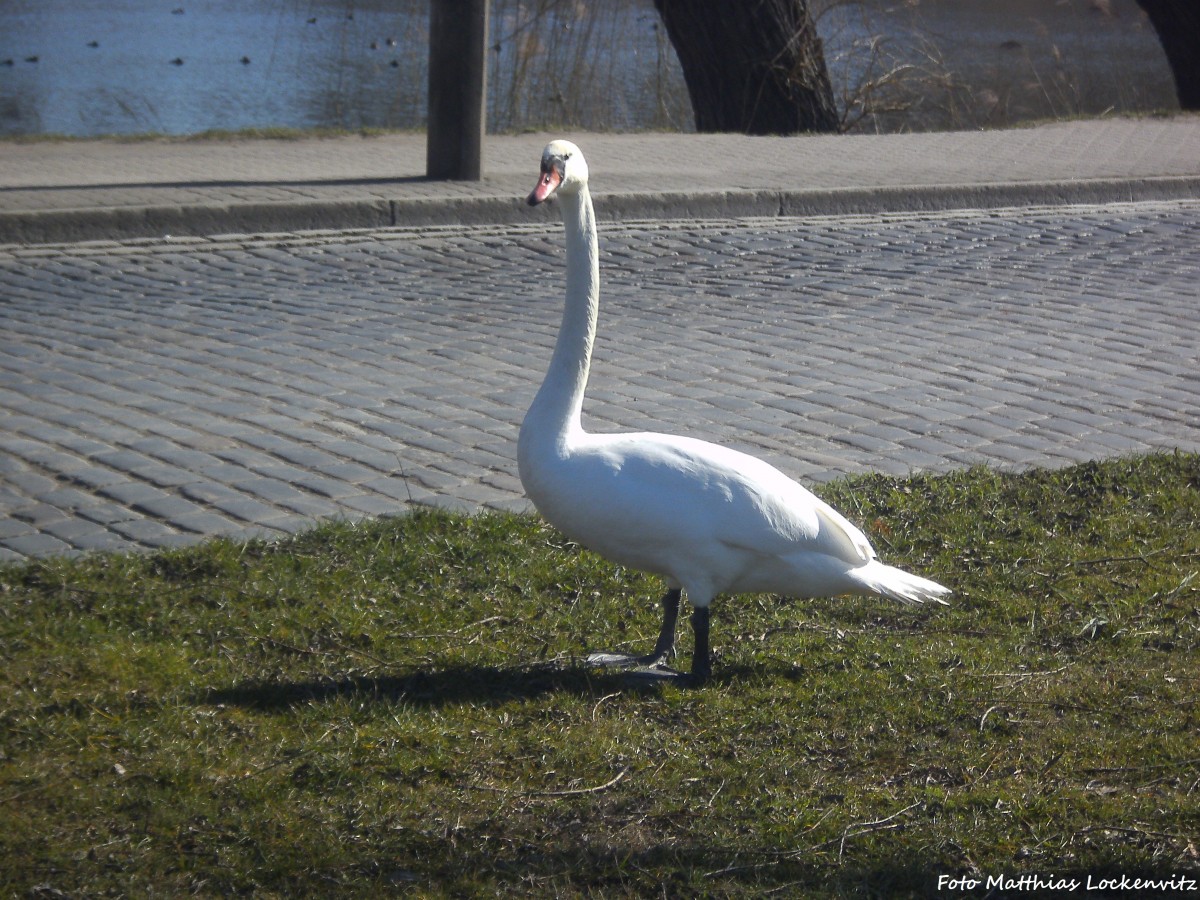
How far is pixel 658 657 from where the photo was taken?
12.7ft

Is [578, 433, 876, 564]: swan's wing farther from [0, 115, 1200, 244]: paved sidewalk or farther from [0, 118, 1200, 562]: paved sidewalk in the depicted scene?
[0, 115, 1200, 244]: paved sidewalk

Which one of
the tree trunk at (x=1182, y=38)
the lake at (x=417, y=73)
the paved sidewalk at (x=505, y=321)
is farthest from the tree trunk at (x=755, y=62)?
the tree trunk at (x=1182, y=38)

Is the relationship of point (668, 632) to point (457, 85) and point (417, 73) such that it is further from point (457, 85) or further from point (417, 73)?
point (417, 73)

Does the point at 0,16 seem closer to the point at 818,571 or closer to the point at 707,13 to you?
the point at 707,13

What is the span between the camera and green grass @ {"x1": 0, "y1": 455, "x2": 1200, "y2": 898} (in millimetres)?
2912

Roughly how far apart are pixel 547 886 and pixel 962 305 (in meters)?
6.21

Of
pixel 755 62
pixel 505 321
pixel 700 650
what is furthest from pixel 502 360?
pixel 755 62

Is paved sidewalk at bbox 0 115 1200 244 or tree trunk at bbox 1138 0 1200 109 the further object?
tree trunk at bbox 1138 0 1200 109

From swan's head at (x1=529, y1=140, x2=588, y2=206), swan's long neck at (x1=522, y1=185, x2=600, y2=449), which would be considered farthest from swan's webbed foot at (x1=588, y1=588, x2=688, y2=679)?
swan's head at (x1=529, y1=140, x2=588, y2=206)

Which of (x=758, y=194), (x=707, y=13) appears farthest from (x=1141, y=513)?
(x=707, y=13)

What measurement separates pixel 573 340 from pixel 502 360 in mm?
3056

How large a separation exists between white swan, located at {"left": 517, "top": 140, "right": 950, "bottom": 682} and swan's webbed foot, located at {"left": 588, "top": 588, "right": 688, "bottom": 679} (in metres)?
0.02

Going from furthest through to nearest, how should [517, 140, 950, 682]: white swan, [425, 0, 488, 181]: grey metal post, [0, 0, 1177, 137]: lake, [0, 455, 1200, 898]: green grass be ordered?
[0, 0, 1177, 137]: lake → [425, 0, 488, 181]: grey metal post → [517, 140, 950, 682]: white swan → [0, 455, 1200, 898]: green grass

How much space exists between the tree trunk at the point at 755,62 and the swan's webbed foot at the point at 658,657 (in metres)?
11.6
